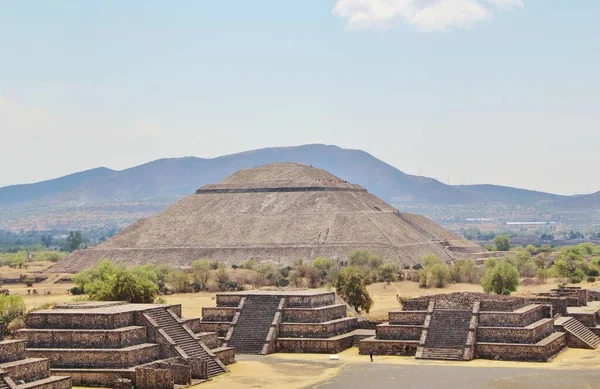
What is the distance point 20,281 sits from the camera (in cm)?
12725

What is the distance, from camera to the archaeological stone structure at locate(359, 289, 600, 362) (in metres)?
52.9

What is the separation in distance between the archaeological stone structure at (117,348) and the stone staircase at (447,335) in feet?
35.9

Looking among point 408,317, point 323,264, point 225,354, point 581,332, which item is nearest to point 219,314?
point 225,354

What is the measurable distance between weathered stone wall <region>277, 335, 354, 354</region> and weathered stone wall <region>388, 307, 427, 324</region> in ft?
9.91

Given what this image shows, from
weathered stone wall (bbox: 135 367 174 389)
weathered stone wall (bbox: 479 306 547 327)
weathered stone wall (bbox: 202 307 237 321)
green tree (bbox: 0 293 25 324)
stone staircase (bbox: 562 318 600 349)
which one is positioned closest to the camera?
weathered stone wall (bbox: 135 367 174 389)

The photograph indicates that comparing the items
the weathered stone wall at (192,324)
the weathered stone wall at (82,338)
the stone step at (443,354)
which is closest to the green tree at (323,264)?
the stone step at (443,354)

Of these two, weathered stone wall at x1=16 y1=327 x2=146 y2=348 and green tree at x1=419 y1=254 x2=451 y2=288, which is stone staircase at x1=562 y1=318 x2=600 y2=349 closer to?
weathered stone wall at x1=16 y1=327 x2=146 y2=348

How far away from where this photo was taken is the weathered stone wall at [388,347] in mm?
55094

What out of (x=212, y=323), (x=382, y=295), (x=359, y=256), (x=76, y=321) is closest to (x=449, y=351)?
(x=212, y=323)

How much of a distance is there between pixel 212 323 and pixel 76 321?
1332 cm

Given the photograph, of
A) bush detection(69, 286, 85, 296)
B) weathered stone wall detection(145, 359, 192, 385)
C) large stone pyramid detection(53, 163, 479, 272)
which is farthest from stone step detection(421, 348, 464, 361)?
large stone pyramid detection(53, 163, 479, 272)

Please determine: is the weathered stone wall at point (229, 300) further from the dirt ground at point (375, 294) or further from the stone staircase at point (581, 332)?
the stone staircase at point (581, 332)

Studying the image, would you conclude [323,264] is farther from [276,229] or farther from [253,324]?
[253,324]

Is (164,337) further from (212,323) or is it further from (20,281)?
(20,281)
